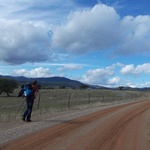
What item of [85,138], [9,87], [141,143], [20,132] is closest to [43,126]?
[20,132]

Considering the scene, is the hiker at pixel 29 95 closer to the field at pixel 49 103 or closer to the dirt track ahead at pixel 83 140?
the field at pixel 49 103

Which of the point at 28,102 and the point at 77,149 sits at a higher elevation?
the point at 28,102

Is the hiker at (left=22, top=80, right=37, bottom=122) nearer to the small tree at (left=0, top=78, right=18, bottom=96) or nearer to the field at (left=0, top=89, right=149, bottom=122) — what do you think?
the field at (left=0, top=89, right=149, bottom=122)

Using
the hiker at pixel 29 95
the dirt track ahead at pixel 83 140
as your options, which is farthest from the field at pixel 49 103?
the dirt track ahead at pixel 83 140

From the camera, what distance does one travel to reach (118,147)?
1007 cm

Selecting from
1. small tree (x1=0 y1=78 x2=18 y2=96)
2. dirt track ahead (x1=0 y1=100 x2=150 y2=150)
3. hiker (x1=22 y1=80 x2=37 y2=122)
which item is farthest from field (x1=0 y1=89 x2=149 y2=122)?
small tree (x1=0 y1=78 x2=18 y2=96)

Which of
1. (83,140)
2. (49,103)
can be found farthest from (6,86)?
(83,140)

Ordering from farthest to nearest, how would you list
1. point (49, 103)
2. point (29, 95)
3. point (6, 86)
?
point (6, 86), point (49, 103), point (29, 95)

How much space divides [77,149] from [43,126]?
530cm

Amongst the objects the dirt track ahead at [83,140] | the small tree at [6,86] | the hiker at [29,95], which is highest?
the small tree at [6,86]

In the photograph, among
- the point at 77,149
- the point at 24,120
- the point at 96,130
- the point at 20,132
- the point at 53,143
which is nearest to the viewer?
the point at 77,149

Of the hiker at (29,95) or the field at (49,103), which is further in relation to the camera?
the field at (49,103)

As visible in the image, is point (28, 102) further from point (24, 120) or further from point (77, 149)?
point (77, 149)

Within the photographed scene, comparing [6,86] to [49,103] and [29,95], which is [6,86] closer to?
[49,103]
